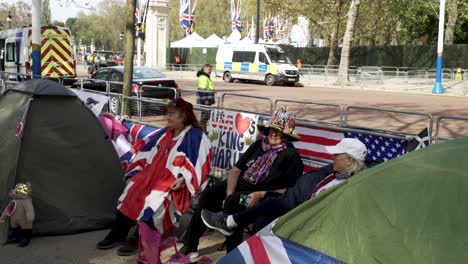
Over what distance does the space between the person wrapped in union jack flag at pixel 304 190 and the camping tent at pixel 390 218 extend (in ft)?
4.49

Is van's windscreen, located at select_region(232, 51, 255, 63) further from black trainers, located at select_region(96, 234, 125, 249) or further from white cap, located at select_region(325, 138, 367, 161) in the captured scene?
white cap, located at select_region(325, 138, 367, 161)

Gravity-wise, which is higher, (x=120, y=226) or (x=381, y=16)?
(x=381, y=16)

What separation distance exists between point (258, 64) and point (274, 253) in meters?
30.0

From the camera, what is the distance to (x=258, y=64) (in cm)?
3247

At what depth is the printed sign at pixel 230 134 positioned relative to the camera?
6.46 m

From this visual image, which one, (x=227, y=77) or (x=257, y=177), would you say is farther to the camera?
(x=227, y=77)

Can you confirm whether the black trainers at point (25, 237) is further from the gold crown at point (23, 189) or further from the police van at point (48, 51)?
the police van at point (48, 51)

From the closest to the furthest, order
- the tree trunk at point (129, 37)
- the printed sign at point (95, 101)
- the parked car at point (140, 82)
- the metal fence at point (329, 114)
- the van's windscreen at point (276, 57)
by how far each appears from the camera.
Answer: the metal fence at point (329, 114)
the printed sign at point (95, 101)
the tree trunk at point (129, 37)
the parked car at point (140, 82)
the van's windscreen at point (276, 57)

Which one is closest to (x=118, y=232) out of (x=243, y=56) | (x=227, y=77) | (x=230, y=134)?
(x=230, y=134)

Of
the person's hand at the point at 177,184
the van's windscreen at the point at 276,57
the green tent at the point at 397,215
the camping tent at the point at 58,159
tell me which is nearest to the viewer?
the green tent at the point at 397,215

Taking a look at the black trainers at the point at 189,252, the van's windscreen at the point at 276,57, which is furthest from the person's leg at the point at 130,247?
the van's windscreen at the point at 276,57

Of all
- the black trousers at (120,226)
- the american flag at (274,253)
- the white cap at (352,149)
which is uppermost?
the white cap at (352,149)

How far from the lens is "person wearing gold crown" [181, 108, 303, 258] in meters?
4.91

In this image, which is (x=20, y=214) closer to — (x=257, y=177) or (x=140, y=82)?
(x=257, y=177)
